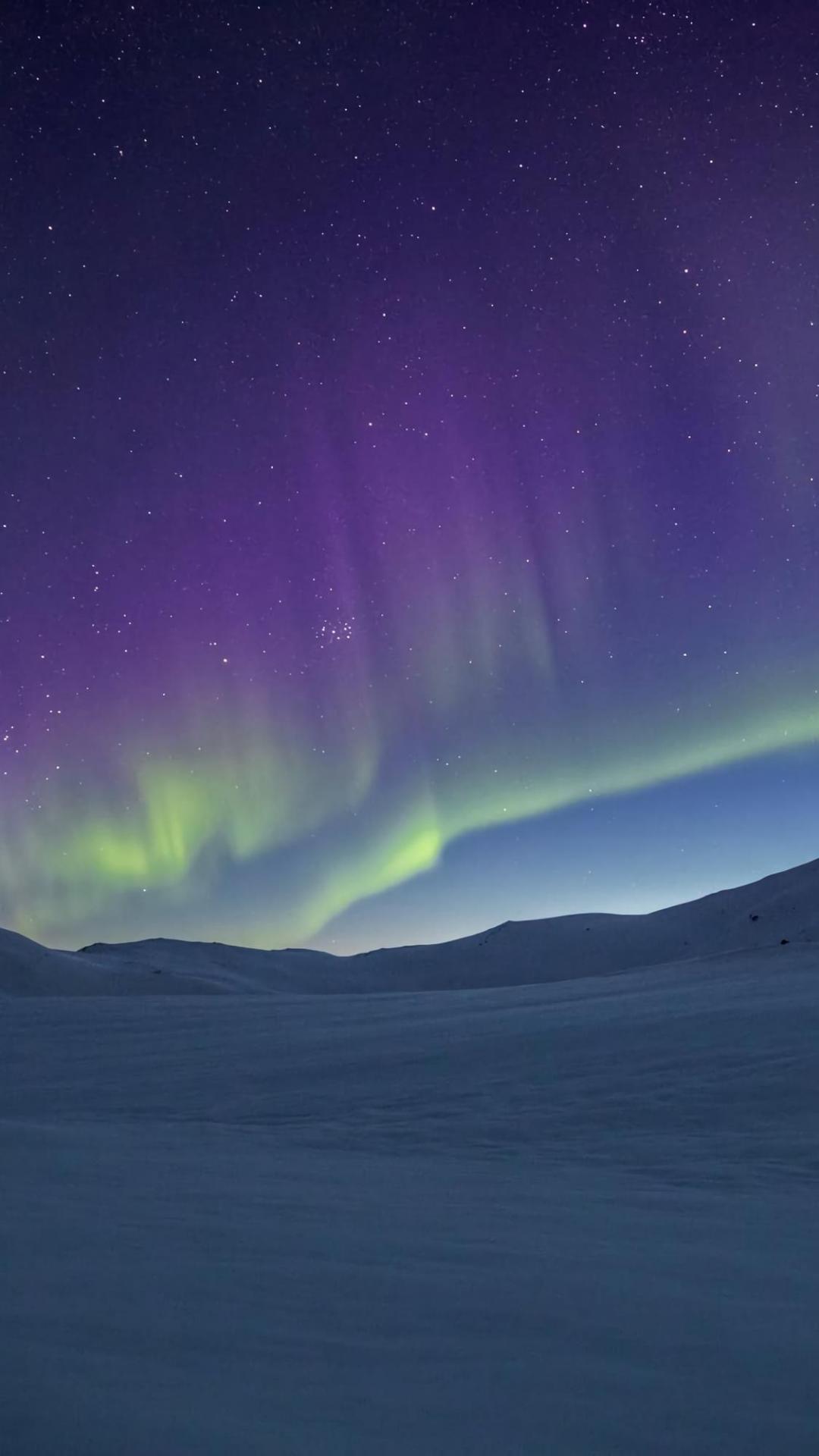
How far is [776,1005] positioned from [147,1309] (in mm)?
7491

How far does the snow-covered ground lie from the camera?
194cm

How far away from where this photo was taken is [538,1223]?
11.9 feet

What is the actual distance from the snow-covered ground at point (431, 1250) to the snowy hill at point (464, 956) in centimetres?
1951

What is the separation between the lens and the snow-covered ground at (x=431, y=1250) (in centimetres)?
194

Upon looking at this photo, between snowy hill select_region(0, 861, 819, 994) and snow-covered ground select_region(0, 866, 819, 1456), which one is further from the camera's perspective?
snowy hill select_region(0, 861, 819, 994)

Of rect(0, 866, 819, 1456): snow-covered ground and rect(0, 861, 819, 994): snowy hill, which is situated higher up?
rect(0, 861, 819, 994): snowy hill

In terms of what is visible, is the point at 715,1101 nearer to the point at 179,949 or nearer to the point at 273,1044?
the point at 273,1044

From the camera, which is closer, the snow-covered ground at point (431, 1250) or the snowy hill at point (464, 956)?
the snow-covered ground at point (431, 1250)

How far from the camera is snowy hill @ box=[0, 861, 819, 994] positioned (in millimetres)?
27906

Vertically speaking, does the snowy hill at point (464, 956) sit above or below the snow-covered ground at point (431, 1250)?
above

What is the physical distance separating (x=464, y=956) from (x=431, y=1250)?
113 ft

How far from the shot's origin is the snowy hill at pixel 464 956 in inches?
1099

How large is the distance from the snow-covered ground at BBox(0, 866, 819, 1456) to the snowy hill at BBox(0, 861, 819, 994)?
1951 centimetres

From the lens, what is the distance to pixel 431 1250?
10.4 feet
